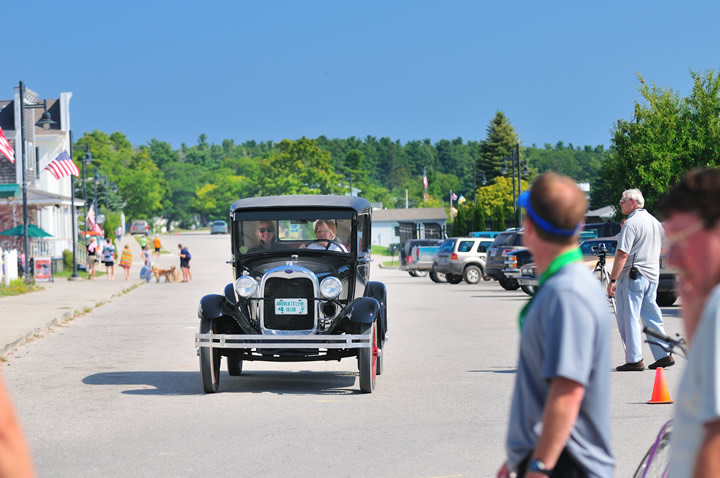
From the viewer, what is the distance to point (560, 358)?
330 cm

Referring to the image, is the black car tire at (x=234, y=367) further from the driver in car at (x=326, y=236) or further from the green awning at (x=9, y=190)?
the green awning at (x=9, y=190)

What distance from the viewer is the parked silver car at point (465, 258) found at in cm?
3706

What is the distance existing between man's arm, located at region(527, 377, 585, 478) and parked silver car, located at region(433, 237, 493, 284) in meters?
33.7

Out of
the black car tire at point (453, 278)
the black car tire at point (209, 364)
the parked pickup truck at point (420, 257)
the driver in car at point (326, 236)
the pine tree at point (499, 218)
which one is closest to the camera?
the black car tire at point (209, 364)

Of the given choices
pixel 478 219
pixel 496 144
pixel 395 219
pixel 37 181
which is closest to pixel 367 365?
pixel 37 181

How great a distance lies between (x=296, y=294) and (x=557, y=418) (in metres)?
8.25

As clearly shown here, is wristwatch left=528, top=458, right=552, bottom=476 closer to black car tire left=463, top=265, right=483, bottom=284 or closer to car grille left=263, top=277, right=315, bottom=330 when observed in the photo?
car grille left=263, top=277, right=315, bottom=330

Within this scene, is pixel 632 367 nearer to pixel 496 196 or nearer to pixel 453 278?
pixel 453 278

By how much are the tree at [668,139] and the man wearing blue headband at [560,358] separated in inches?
1659

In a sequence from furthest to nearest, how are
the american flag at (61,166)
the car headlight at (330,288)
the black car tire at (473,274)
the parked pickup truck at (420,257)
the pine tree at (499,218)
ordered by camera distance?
the pine tree at (499,218), the parked pickup truck at (420,257), the american flag at (61,166), the black car tire at (473,274), the car headlight at (330,288)

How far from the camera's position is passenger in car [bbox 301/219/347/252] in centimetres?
1254

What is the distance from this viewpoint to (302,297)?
11430 mm

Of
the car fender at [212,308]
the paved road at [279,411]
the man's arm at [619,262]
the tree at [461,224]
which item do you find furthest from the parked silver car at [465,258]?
the tree at [461,224]

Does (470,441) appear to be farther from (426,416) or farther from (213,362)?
(213,362)
